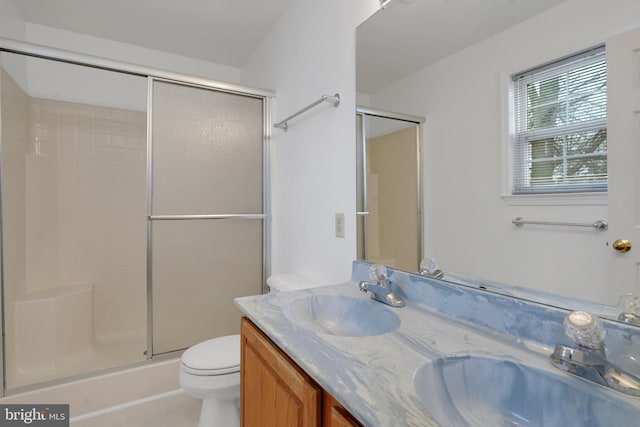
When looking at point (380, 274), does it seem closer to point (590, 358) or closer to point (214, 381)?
point (590, 358)

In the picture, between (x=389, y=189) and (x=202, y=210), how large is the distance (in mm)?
1261

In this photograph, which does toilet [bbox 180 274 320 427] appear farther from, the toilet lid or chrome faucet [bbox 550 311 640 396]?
chrome faucet [bbox 550 311 640 396]

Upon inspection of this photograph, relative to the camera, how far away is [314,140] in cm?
176

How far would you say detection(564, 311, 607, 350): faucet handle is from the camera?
24.0 inches

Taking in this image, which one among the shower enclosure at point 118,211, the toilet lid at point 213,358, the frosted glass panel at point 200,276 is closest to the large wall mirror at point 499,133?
the toilet lid at point 213,358

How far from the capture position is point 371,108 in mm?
1342

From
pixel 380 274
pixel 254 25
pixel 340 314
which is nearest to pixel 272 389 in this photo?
pixel 340 314

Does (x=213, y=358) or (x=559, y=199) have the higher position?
(x=559, y=199)

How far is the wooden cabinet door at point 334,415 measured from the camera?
0.59 metres

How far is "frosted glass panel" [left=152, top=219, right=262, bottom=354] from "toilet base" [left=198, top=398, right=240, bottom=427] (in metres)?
0.59

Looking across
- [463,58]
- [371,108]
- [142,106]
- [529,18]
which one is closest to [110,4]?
[142,106]

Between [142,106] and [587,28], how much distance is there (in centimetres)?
306

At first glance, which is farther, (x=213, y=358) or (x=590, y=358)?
(x=213, y=358)

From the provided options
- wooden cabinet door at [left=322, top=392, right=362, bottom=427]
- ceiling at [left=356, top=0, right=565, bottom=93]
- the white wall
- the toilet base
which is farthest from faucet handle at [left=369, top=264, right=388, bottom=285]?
the toilet base
